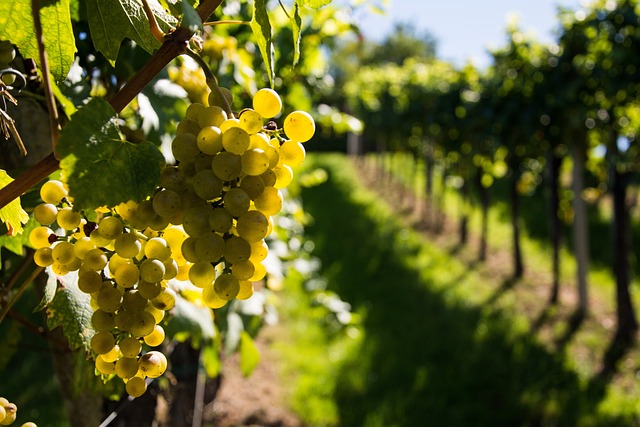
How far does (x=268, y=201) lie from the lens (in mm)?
585

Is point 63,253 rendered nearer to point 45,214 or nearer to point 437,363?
point 45,214

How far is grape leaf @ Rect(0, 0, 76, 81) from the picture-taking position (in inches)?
23.8

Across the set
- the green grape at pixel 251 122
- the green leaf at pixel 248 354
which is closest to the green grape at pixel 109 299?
the green grape at pixel 251 122

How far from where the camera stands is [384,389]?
461cm

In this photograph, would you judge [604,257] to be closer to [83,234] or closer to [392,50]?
[83,234]

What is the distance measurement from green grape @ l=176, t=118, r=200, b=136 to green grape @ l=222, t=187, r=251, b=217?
0.07 m

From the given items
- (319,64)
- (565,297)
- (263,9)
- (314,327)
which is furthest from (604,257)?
(263,9)

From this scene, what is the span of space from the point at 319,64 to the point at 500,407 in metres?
2.83

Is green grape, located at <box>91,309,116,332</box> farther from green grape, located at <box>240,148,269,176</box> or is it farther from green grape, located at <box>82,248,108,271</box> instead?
green grape, located at <box>240,148,269,176</box>

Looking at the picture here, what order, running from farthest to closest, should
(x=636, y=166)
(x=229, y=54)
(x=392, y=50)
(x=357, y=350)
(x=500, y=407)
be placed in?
(x=392, y=50) → (x=636, y=166) → (x=357, y=350) → (x=500, y=407) → (x=229, y=54)

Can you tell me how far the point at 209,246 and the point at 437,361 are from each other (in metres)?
4.97

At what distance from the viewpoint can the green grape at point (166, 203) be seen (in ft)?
1.77

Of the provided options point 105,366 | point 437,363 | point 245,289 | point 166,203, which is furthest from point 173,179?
point 437,363

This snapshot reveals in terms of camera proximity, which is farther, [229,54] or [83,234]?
[229,54]
